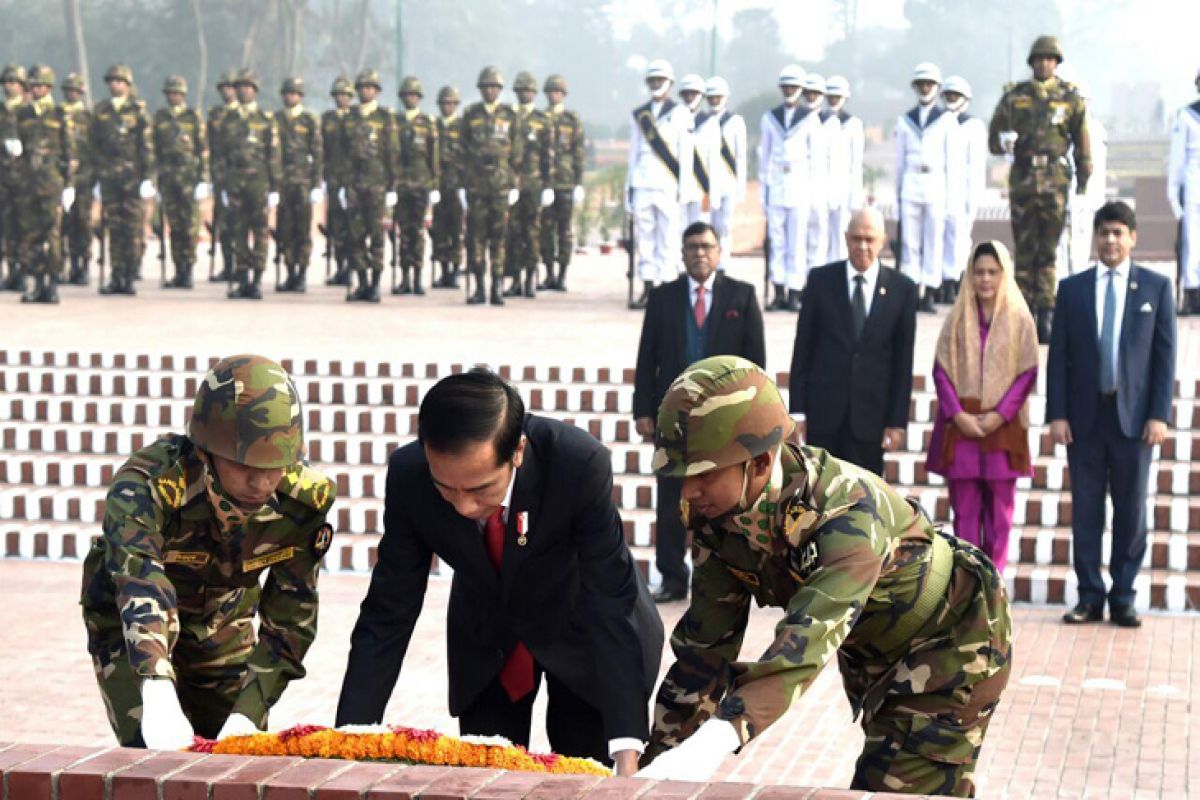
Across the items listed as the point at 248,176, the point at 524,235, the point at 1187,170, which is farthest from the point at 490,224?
the point at 1187,170

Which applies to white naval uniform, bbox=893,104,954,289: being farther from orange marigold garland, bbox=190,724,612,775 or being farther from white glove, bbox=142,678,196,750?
orange marigold garland, bbox=190,724,612,775

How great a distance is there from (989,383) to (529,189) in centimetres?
1126

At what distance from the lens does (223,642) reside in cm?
464

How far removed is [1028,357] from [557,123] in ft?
38.7

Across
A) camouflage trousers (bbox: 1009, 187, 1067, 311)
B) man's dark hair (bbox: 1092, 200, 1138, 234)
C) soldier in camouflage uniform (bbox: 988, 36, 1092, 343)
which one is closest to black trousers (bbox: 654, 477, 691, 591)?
man's dark hair (bbox: 1092, 200, 1138, 234)

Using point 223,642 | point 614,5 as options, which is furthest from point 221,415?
point 614,5

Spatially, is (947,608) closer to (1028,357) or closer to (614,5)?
(1028,357)

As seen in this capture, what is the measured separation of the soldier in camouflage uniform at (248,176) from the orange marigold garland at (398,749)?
16.1 m

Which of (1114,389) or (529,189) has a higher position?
(529,189)

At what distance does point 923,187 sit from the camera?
56.5 ft

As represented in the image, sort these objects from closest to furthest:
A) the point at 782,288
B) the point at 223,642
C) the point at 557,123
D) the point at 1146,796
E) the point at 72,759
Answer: the point at 72,759
the point at 223,642
the point at 1146,796
the point at 782,288
the point at 557,123

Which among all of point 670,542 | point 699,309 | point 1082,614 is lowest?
point 1082,614

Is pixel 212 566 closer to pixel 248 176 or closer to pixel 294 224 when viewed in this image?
pixel 248 176

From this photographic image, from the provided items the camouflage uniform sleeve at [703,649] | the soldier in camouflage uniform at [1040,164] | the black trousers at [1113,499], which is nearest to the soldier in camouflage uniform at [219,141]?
the soldier in camouflage uniform at [1040,164]
